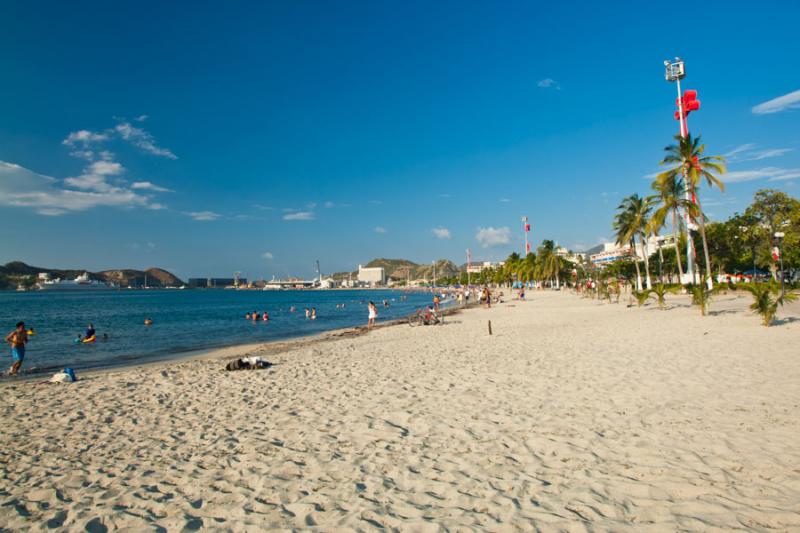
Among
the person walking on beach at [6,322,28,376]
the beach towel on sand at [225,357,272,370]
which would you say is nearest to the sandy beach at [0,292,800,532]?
the beach towel on sand at [225,357,272,370]

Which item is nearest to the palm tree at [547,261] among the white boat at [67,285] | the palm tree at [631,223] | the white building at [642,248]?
the white building at [642,248]

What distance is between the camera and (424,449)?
16.3ft

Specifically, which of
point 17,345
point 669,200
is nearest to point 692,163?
point 669,200

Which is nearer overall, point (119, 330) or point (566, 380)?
point (566, 380)

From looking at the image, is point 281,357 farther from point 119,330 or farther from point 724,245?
point 724,245

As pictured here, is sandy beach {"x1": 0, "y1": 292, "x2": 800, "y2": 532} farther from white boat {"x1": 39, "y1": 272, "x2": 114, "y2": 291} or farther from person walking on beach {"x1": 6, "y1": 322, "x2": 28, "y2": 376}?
white boat {"x1": 39, "y1": 272, "x2": 114, "y2": 291}

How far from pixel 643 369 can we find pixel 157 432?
343 inches

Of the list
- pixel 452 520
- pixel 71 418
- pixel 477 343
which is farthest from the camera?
pixel 477 343

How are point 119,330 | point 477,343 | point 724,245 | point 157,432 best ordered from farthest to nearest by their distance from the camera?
1. point 724,245
2. point 119,330
3. point 477,343
4. point 157,432

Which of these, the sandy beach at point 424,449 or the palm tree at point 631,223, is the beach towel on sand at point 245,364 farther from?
the palm tree at point 631,223

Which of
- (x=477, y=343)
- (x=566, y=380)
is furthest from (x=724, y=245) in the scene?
(x=566, y=380)

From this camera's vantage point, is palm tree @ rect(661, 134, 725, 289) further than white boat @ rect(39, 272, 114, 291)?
No

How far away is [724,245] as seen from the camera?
174 ft

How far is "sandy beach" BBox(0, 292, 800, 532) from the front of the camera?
357cm
